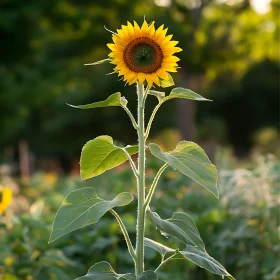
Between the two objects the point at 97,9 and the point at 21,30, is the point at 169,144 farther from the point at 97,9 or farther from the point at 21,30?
the point at 21,30

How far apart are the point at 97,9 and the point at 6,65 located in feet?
8.81

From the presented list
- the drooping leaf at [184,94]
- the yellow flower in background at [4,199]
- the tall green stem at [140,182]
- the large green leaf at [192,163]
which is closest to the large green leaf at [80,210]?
the tall green stem at [140,182]

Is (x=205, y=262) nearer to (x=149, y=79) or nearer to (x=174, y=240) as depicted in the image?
(x=149, y=79)

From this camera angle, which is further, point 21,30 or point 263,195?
point 21,30

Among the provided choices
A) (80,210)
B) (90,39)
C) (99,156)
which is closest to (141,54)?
(99,156)

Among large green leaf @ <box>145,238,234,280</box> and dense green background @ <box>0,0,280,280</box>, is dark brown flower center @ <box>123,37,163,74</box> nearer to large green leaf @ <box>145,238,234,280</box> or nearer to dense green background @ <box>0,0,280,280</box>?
large green leaf @ <box>145,238,234,280</box>

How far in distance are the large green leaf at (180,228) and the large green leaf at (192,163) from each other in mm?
168

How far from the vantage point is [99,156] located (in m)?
1.98

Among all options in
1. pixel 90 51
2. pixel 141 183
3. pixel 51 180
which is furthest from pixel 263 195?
pixel 90 51

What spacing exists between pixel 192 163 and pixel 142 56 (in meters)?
0.32

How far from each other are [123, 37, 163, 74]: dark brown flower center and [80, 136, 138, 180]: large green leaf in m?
0.24

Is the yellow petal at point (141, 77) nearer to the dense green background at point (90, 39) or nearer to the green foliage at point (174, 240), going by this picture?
the green foliage at point (174, 240)

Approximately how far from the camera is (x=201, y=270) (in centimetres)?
398

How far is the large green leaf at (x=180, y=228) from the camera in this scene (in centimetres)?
187
